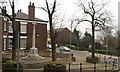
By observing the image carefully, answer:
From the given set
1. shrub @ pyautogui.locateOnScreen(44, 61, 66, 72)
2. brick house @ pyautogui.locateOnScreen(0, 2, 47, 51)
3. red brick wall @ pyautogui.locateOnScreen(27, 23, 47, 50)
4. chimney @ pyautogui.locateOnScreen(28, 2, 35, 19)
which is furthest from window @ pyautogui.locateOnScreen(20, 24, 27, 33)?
shrub @ pyautogui.locateOnScreen(44, 61, 66, 72)

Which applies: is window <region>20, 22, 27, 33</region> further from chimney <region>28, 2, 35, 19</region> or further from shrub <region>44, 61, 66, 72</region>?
shrub <region>44, 61, 66, 72</region>

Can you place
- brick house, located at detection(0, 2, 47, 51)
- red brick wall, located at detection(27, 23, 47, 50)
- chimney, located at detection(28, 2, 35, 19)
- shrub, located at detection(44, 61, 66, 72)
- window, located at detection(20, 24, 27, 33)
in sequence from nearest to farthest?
shrub, located at detection(44, 61, 66, 72) < brick house, located at detection(0, 2, 47, 51) < chimney, located at detection(28, 2, 35, 19) < window, located at detection(20, 24, 27, 33) < red brick wall, located at detection(27, 23, 47, 50)

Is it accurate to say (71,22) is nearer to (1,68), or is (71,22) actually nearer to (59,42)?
(1,68)

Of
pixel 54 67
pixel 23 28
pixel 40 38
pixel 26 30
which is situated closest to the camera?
pixel 54 67

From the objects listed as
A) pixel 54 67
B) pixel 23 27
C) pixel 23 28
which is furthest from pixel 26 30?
pixel 54 67

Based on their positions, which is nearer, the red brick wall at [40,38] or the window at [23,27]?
the window at [23,27]

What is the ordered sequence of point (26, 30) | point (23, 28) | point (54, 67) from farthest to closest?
1. point (26, 30)
2. point (23, 28)
3. point (54, 67)

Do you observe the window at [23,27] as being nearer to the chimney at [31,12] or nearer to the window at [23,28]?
the window at [23,28]

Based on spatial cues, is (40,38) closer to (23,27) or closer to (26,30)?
(26,30)

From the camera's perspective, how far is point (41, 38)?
2667cm

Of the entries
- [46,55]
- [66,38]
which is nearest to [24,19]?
[46,55]

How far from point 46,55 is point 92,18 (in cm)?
962

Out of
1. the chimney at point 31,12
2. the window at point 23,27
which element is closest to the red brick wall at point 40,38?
the window at point 23,27

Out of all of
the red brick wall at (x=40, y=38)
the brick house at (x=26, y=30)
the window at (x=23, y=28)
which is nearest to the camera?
the brick house at (x=26, y=30)
